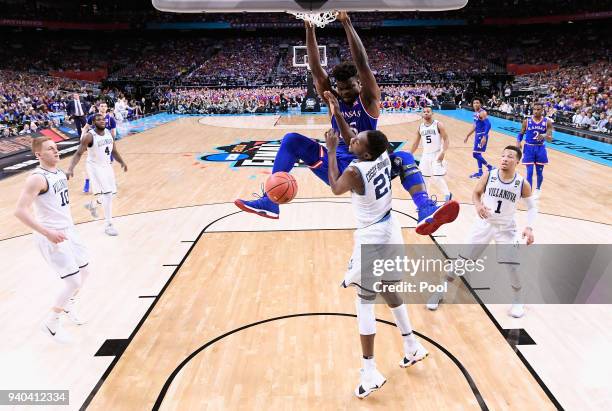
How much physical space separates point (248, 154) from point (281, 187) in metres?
10.9

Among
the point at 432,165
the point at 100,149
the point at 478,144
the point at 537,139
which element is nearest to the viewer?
the point at 100,149

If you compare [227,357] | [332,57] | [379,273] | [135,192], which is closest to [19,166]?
[135,192]

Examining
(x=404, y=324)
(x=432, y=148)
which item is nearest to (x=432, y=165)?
(x=432, y=148)

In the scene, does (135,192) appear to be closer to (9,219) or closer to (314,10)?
(9,219)

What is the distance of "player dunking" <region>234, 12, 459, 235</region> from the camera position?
3.75 meters

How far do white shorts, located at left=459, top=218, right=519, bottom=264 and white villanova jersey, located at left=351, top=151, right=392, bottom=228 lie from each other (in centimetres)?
173

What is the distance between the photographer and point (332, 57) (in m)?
40.7

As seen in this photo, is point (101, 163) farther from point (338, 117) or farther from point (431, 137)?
point (431, 137)

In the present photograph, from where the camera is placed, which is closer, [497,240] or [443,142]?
[497,240]

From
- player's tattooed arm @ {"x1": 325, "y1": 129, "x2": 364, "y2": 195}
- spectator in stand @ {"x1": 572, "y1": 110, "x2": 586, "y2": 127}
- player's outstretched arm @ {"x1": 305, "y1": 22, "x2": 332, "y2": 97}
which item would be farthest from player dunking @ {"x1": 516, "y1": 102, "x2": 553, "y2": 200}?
spectator in stand @ {"x1": 572, "y1": 110, "x2": 586, "y2": 127}

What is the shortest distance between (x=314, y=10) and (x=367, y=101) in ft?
3.63

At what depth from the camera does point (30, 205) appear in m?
4.09

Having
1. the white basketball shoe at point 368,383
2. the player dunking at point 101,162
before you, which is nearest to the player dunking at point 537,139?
the white basketball shoe at point 368,383

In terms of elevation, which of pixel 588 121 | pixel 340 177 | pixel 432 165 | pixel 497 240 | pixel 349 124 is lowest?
pixel 588 121
